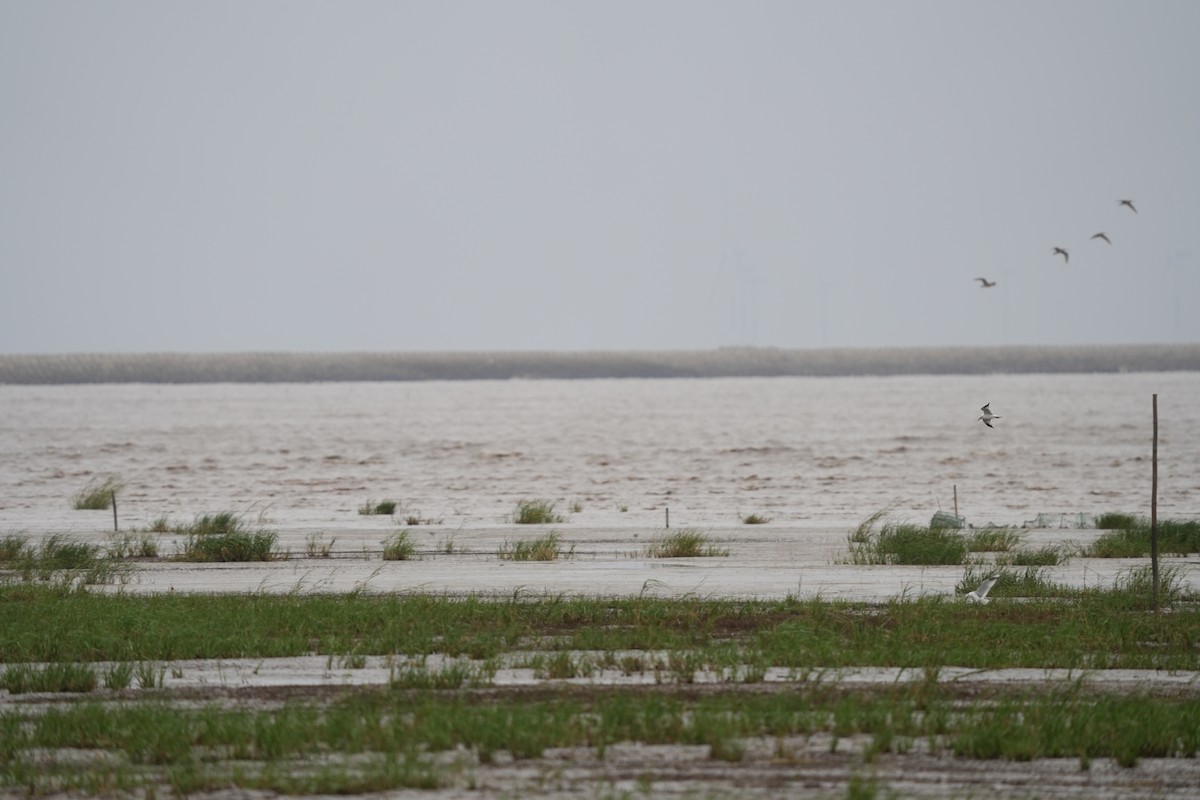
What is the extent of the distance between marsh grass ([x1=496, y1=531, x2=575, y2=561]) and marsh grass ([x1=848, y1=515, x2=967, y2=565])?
4.95m

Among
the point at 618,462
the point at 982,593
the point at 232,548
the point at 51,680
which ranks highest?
the point at 51,680

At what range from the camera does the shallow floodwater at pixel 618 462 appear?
118 feet

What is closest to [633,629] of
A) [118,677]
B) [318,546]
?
[118,677]

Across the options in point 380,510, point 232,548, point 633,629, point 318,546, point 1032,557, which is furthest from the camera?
point 380,510

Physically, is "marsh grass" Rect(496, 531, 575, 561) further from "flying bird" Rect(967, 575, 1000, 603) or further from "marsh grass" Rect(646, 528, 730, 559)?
"flying bird" Rect(967, 575, 1000, 603)

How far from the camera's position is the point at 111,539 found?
25281mm

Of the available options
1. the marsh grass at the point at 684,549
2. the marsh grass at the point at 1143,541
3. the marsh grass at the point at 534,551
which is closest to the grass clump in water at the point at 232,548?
the marsh grass at the point at 534,551

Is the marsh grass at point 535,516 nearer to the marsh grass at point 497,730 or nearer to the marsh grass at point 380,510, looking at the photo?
the marsh grass at point 380,510

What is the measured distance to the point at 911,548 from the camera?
21.8 meters

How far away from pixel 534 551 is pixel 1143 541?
10.7m

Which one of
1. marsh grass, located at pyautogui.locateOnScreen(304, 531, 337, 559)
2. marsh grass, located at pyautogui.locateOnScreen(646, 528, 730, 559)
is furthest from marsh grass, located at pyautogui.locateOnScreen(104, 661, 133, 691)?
marsh grass, located at pyautogui.locateOnScreen(646, 528, 730, 559)

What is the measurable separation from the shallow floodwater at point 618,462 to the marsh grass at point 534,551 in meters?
6.71

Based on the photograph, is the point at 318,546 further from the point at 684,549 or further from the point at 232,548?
the point at 684,549

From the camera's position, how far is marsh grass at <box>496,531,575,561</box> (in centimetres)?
2228
